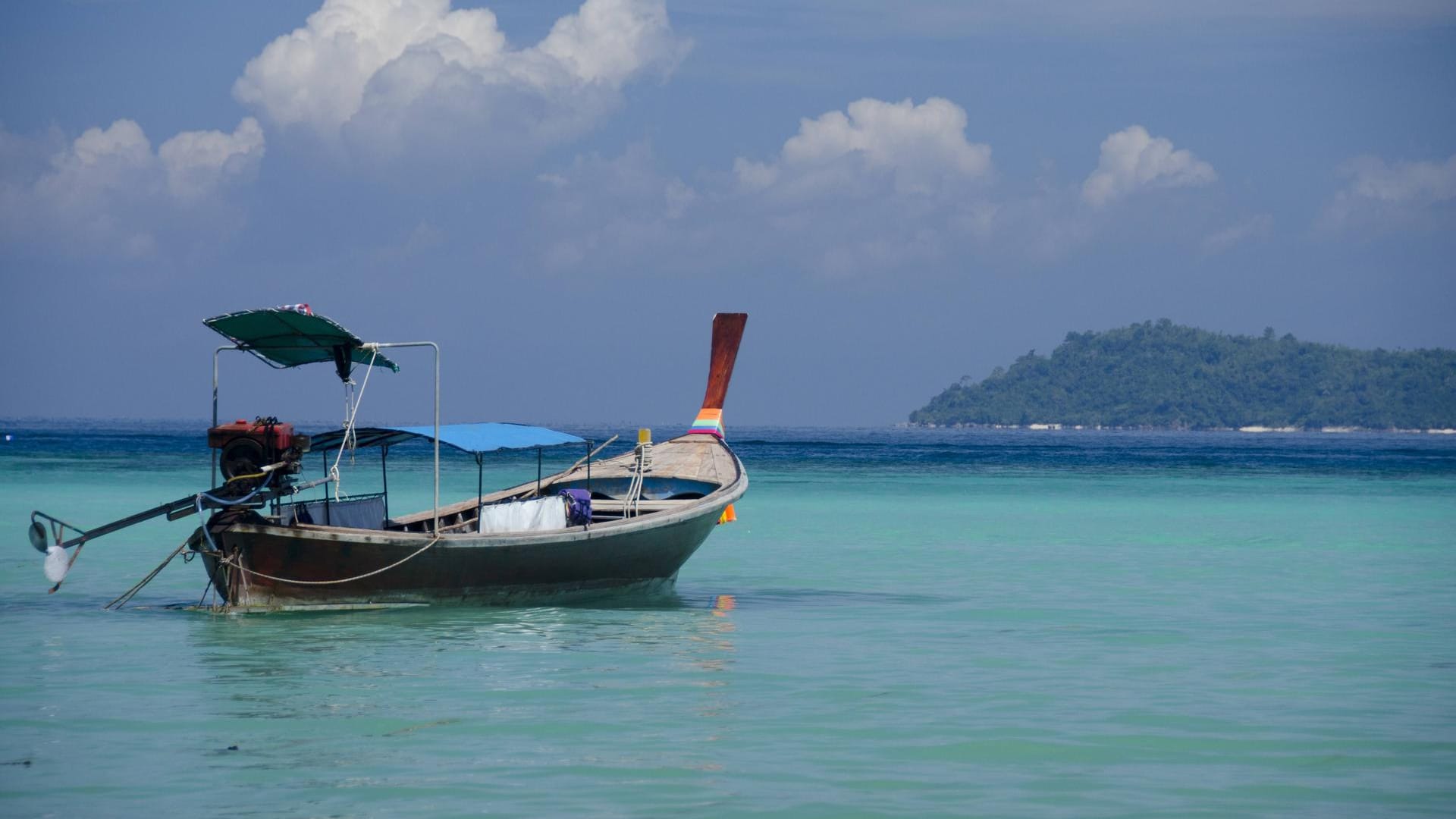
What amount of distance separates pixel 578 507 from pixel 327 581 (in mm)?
3132

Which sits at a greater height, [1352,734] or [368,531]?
[368,531]

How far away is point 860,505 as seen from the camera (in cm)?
3853

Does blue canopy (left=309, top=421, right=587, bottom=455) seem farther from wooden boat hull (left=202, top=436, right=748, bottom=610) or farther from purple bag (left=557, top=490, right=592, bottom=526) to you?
wooden boat hull (left=202, top=436, right=748, bottom=610)

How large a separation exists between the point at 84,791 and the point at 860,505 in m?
30.8

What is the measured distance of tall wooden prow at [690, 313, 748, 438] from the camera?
2455cm

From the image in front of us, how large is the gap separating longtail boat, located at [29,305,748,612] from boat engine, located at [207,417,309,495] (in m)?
0.01

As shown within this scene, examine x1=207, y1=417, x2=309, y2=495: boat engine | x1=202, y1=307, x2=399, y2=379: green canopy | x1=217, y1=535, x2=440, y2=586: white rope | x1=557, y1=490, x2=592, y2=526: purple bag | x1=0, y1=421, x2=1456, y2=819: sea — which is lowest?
x1=0, y1=421, x2=1456, y2=819: sea

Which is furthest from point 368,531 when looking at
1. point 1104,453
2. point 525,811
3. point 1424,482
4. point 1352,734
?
point 1104,453

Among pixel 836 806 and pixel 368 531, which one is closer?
pixel 836 806

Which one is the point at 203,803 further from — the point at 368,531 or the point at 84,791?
the point at 368,531

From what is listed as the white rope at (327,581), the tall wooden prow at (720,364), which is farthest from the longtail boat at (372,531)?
the tall wooden prow at (720,364)

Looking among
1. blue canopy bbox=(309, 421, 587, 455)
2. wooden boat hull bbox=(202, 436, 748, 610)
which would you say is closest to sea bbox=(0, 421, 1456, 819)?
wooden boat hull bbox=(202, 436, 748, 610)

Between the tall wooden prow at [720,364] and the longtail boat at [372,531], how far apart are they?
5.68m

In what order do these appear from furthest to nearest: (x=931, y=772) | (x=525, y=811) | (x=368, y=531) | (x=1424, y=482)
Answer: (x=1424, y=482) → (x=368, y=531) → (x=931, y=772) → (x=525, y=811)
